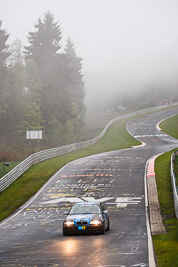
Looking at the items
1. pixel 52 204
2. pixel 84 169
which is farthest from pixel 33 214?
pixel 84 169

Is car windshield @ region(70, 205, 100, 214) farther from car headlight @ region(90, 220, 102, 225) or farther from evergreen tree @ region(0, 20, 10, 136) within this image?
evergreen tree @ region(0, 20, 10, 136)

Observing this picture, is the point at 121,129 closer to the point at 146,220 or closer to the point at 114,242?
the point at 146,220

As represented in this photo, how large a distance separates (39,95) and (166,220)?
59454 millimetres

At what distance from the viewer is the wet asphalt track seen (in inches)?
Answer: 503

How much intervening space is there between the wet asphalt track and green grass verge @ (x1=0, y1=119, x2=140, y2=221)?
1.10 meters

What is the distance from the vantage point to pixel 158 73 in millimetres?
162125

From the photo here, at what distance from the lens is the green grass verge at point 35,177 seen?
99.0 ft

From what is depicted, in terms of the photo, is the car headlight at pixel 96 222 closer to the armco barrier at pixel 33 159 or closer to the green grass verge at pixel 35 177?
the green grass verge at pixel 35 177

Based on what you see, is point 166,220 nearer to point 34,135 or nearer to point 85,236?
point 85,236

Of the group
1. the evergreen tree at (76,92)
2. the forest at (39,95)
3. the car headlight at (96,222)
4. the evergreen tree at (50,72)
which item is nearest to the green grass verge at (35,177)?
the car headlight at (96,222)

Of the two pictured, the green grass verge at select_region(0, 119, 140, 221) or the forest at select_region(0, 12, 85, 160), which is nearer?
the green grass verge at select_region(0, 119, 140, 221)

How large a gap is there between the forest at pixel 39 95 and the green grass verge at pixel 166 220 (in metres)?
30.0

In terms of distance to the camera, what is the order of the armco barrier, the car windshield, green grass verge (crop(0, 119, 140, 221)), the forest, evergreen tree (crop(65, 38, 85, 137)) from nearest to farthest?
1. the car windshield
2. green grass verge (crop(0, 119, 140, 221))
3. the armco barrier
4. the forest
5. evergreen tree (crop(65, 38, 85, 137))

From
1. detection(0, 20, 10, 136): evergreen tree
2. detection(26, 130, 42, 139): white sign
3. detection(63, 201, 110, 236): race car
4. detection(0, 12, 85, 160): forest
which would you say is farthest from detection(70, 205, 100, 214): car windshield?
detection(0, 20, 10, 136): evergreen tree
